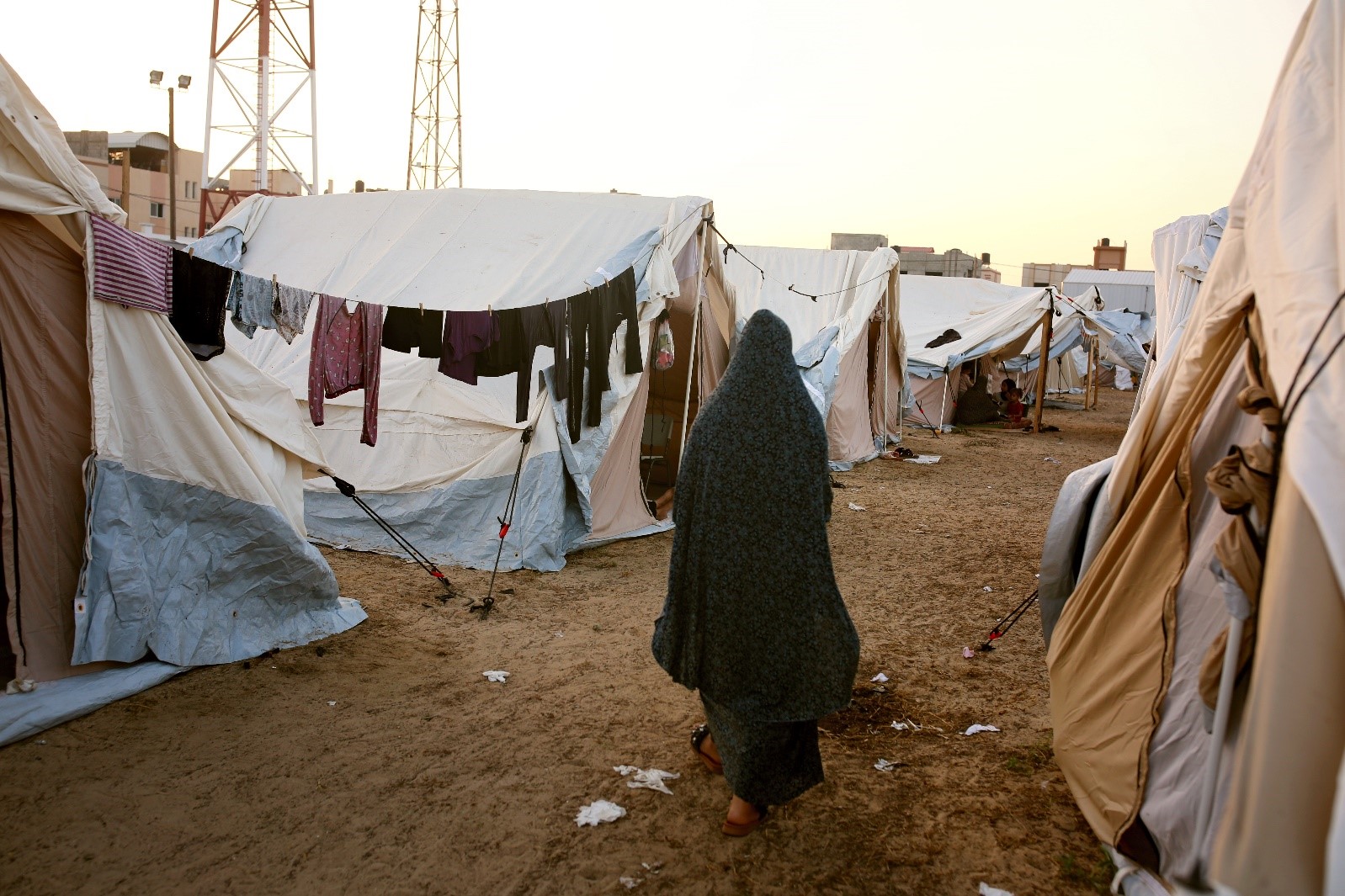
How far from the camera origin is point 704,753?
3555 mm

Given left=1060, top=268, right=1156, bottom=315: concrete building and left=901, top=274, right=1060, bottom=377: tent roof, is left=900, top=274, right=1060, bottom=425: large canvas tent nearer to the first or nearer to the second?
left=901, top=274, right=1060, bottom=377: tent roof

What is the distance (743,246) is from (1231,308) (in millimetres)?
11612

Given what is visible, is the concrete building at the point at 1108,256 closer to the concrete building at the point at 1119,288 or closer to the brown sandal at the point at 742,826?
the concrete building at the point at 1119,288

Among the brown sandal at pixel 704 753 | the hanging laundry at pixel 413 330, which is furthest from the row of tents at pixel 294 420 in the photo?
the brown sandal at pixel 704 753

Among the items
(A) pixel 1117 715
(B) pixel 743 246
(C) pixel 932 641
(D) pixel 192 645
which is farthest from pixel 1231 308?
(B) pixel 743 246

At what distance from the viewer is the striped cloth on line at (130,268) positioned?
3.92m

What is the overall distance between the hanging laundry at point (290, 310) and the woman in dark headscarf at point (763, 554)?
3317 millimetres

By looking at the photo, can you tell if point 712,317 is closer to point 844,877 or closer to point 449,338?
point 449,338

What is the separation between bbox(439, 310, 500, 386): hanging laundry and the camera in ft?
19.4

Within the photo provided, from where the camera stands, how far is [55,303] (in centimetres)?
389

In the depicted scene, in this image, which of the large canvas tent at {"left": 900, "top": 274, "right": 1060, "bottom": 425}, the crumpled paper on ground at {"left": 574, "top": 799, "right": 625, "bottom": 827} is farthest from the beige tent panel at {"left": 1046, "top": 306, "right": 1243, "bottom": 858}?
the large canvas tent at {"left": 900, "top": 274, "right": 1060, "bottom": 425}

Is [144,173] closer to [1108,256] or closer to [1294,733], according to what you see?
[1294,733]

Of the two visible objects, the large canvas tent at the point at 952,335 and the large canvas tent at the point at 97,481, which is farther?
the large canvas tent at the point at 952,335

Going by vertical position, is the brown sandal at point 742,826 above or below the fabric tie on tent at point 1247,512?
below
